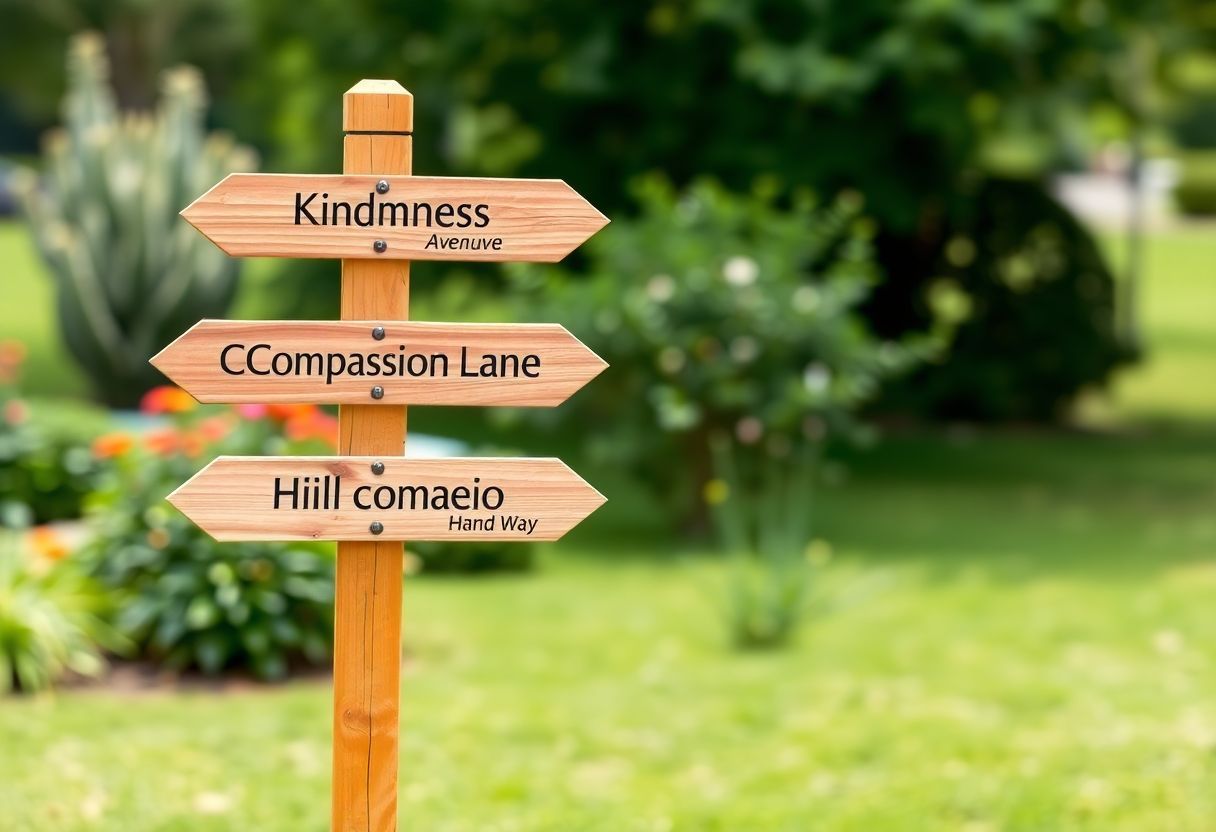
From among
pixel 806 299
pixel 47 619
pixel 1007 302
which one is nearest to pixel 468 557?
pixel 806 299

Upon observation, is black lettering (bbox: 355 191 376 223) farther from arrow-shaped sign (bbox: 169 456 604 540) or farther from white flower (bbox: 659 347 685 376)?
white flower (bbox: 659 347 685 376)

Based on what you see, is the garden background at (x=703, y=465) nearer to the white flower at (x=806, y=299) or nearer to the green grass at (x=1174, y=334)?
the white flower at (x=806, y=299)

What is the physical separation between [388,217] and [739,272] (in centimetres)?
574

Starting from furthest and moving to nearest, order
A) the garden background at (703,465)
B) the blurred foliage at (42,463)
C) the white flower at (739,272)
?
1. the blurred foliage at (42,463)
2. the white flower at (739,272)
3. the garden background at (703,465)

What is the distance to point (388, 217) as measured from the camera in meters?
3.26

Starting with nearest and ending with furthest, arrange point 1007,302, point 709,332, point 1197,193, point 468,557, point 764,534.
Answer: point 468,557, point 709,332, point 764,534, point 1007,302, point 1197,193

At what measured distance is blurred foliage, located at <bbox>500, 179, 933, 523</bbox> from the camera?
9.01 meters

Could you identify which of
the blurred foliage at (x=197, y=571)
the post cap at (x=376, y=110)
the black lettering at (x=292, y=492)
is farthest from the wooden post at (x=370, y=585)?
the blurred foliage at (x=197, y=571)

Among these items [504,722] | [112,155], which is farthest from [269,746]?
[112,155]

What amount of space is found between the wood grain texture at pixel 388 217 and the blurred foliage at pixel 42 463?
6.20m

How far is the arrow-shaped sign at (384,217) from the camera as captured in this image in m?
3.23

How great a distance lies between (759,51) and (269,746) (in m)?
5.88

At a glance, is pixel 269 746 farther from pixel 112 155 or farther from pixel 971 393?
pixel 971 393

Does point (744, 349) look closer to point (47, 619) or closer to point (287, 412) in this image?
point (287, 412)
